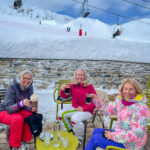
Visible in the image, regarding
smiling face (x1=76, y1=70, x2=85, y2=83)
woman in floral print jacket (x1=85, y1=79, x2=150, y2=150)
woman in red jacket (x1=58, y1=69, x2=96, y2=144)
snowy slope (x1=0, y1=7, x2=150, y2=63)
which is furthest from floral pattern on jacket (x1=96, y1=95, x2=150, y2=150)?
snowy slope (x1=0, y1=7, x2=150, y2=63)

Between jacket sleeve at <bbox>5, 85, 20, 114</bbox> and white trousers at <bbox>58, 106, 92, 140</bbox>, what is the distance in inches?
31.4

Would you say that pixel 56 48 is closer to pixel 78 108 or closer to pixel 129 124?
pixel 78 108

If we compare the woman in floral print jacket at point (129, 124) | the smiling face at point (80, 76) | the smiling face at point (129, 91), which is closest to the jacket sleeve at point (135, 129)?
the woman in floral print jacket at point (129, 124)

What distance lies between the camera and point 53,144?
1.69 m

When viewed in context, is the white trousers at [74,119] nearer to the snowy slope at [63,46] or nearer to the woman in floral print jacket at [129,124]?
the woman in floral print jacket at [129,124]

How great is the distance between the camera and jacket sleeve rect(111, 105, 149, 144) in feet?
4.93

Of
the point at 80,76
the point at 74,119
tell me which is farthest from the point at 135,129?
the point at 80,76

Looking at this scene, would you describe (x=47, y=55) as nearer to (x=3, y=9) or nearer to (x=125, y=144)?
(x=125, y=144)

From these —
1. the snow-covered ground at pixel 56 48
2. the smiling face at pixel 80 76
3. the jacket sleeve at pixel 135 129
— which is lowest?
the jacket sleeve at pixel 135 129

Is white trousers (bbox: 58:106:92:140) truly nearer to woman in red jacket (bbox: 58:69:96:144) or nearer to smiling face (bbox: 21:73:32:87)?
woman in red jacket (bbox: 58:69:96:144)

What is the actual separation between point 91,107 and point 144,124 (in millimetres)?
1035

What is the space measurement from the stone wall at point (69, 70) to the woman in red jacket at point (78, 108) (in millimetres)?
1929

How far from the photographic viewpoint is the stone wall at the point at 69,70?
4.27 metres

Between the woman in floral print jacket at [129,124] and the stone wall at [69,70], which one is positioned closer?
the woman in floral print jacket at [129,124]
